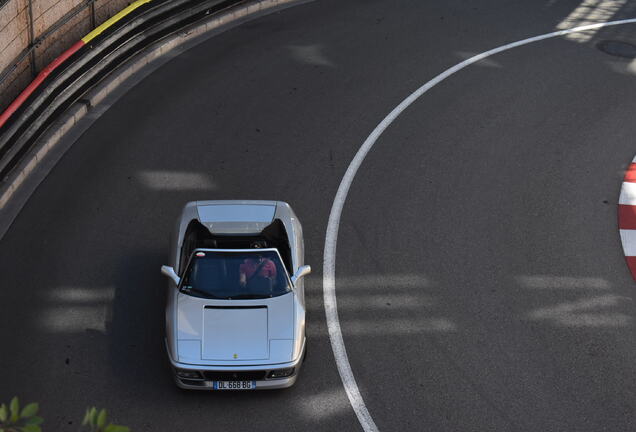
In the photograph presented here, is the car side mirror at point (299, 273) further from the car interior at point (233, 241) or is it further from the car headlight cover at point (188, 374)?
the car headlight cover at point (188, 374)

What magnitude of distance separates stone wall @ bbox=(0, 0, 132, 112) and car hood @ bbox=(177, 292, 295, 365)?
623 cm

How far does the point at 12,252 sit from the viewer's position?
13.7m

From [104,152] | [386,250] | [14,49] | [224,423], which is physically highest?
[14,49]

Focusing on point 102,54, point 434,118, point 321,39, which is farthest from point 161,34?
point 434,118

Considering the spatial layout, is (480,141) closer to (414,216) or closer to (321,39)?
(414,216)

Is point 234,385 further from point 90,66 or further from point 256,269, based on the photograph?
point 90,66

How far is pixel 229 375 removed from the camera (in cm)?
1123

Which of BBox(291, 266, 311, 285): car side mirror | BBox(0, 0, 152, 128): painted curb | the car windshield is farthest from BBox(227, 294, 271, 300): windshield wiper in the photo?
BBox(0, 0, 152, 128): painted curb

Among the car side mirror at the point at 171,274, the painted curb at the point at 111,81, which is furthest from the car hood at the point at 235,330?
the painted curb at the point at 111,81

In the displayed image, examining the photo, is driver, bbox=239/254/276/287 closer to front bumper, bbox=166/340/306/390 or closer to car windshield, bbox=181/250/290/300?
car windshield, bbox=181/250/290/300

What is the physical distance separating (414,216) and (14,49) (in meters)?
7.30

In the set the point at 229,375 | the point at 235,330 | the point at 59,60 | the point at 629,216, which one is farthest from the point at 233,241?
the point at 629,216

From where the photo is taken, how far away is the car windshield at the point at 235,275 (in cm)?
1187

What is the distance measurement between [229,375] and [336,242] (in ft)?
11.9
